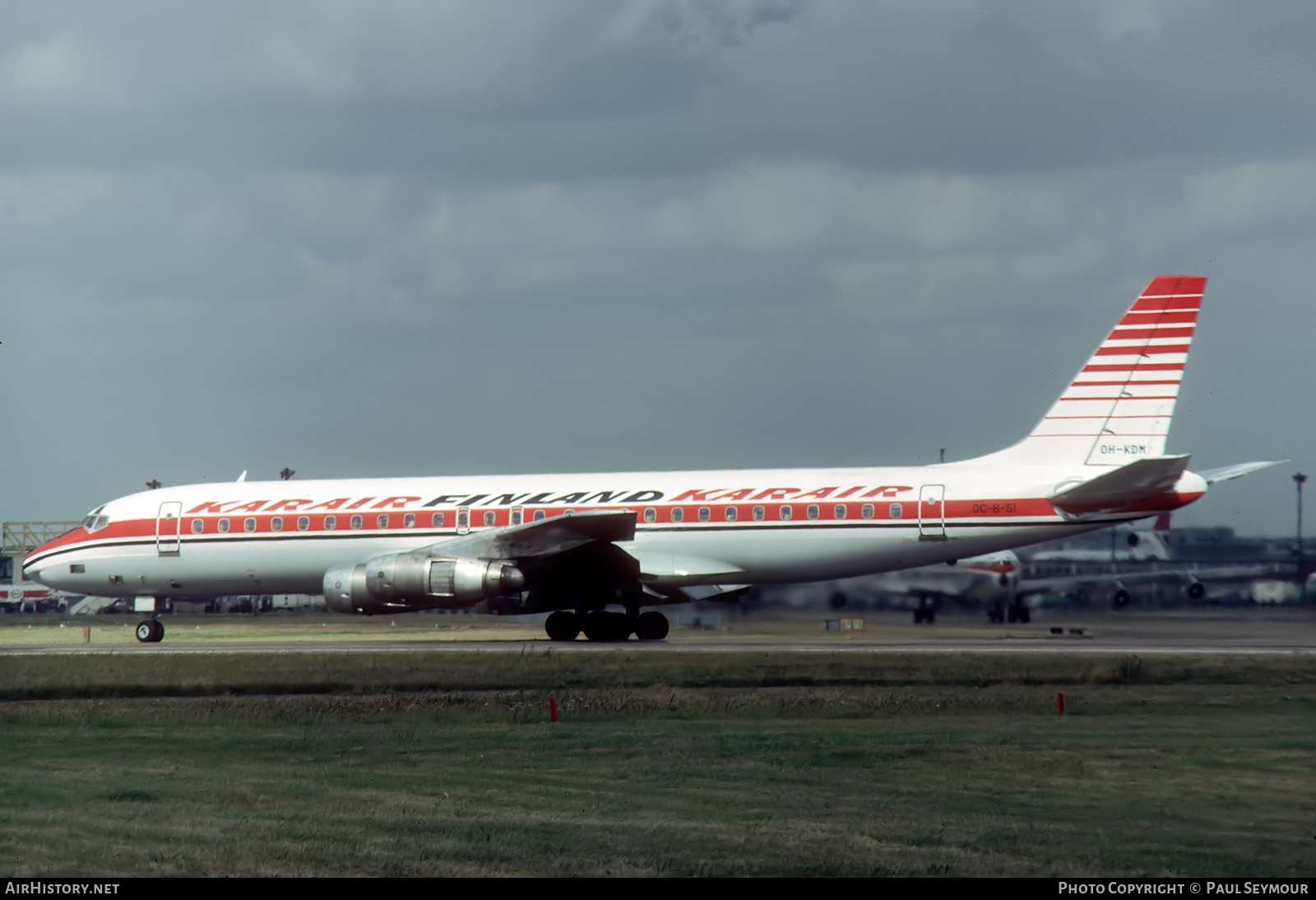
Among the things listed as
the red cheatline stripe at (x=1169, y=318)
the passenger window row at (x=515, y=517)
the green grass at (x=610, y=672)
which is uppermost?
the red cheatline stripe at (x=1169, y=318)

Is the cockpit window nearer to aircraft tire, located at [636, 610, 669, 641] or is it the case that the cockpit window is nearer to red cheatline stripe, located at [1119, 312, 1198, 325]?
aircraft tire, located at [636, 610, 669, 641]

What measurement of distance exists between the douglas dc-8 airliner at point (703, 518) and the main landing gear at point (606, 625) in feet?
0.13

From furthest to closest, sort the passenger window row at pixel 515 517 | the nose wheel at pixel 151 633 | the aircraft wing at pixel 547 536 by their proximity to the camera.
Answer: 1. the nose wheel at pixel 151 633
2. the passenger window row at pixel 515 517
3. the aircraft wing at pixel 547 536

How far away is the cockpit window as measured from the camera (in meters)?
34.6

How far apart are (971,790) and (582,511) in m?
20.1

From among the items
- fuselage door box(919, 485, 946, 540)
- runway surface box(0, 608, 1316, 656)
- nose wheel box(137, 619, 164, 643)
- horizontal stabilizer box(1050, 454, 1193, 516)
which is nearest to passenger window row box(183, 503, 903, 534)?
fuselage door box(919, 485, 946, 540)

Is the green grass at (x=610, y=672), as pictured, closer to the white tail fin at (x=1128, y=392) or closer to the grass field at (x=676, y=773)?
the grass field at (x=676, y=773)

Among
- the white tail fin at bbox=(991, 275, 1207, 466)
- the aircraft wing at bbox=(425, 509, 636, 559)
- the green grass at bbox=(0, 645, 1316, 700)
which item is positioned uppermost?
the white tail fin at bbox=(991, 275, 1207, 466)

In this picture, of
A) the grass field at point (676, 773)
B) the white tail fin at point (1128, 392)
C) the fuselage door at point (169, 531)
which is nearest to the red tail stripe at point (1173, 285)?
the white tail fin at point (1128, 392)

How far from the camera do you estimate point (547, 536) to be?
29.2 metres

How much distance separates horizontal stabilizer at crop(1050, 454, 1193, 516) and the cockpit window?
22.8 m

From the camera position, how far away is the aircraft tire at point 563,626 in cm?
3075

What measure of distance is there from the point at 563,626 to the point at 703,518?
161 inches

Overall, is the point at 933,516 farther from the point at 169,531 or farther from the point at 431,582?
the point at 169,531
